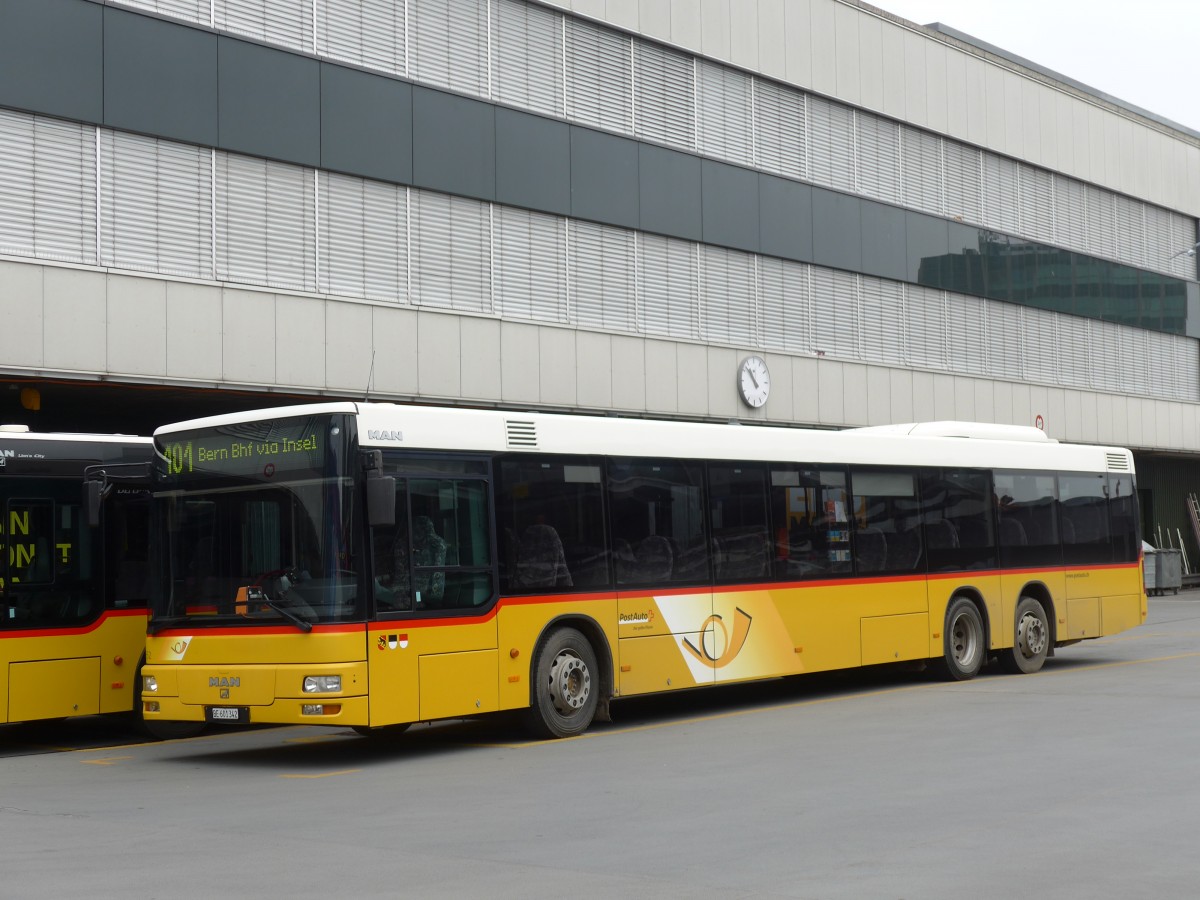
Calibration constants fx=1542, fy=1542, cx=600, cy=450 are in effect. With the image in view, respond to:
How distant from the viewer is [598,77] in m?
26.6

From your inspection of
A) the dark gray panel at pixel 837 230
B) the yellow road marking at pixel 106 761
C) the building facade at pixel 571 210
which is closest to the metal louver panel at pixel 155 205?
the building facade at pixel 571 210

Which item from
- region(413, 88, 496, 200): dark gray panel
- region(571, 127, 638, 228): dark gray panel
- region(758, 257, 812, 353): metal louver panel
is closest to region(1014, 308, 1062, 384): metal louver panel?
region(758, 257, 812, 353): metal louver panel

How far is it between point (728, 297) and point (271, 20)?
35.6 feet

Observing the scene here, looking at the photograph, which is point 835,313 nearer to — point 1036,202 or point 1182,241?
point 1036,202

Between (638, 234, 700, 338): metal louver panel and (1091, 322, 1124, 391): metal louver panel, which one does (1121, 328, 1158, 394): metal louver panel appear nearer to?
(1091, 322, 1124, 391): metal louver panel

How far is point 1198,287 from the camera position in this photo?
4428 centimetres

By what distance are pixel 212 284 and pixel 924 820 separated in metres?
14.5

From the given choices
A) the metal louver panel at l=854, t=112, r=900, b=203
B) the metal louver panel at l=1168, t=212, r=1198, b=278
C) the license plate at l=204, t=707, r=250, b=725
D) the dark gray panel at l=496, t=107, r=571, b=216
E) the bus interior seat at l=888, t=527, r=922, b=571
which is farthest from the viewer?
the metal louver panel at l=1168, t=212, r=1198, b=278

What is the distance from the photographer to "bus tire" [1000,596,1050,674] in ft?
64.3

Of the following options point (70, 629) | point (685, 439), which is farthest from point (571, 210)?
point (70, 629)

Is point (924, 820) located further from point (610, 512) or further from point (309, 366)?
point (309, 366)

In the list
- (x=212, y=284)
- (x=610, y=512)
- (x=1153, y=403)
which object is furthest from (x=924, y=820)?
(x=1153, y=403)

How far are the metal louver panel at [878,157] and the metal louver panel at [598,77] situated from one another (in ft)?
23.2

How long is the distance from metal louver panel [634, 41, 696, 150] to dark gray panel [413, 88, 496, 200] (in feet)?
12.3
